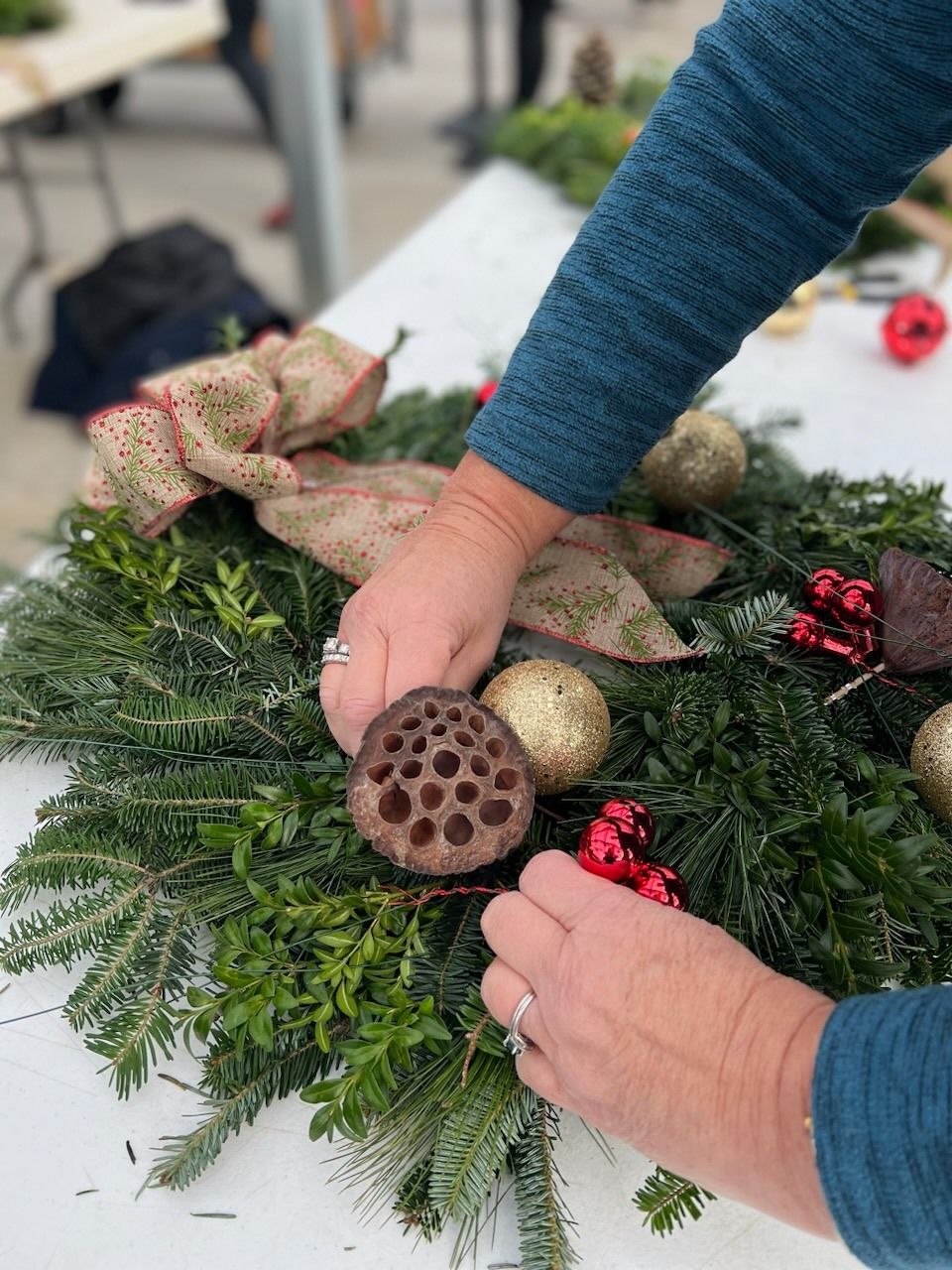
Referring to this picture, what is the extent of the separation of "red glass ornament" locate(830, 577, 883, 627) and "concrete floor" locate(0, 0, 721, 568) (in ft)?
6.73

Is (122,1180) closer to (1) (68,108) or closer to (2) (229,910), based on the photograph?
(2) (229,910)

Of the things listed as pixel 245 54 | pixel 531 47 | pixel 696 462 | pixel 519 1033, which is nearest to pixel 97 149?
pixel 245 54

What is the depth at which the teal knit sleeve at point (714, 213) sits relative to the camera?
60 centimetres

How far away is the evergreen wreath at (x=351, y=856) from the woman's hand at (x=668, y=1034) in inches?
2.2

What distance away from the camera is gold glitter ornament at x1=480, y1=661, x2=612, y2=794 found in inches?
25.3

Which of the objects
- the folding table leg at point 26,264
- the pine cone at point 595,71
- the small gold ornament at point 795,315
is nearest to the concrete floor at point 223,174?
the folding table leg at point 26,264

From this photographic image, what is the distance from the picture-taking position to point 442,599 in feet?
2.16

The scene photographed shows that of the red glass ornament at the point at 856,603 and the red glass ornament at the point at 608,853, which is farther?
the red glass ornament at the point at 856,603

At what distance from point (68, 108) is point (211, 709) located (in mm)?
4674

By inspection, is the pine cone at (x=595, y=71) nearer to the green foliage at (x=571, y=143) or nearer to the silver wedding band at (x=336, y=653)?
the green foliage at (x=571, y=143)

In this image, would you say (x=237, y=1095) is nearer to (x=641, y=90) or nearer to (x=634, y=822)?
(x=634, y=822)

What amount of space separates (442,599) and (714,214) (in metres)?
0.30

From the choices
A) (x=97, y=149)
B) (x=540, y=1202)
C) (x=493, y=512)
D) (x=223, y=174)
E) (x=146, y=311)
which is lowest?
(x=223, y=174)

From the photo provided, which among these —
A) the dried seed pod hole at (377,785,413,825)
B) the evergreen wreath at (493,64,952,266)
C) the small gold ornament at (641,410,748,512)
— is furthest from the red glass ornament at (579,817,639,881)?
the evergreen wreath at (493,64,952,266)
